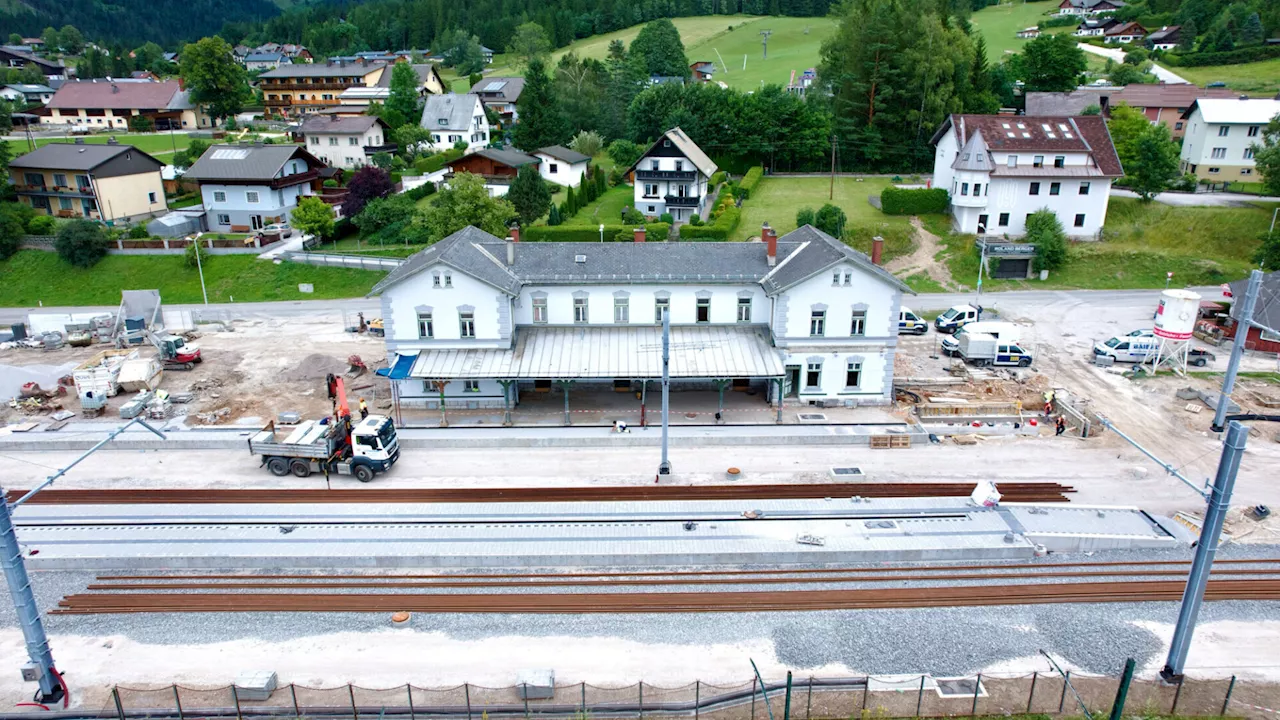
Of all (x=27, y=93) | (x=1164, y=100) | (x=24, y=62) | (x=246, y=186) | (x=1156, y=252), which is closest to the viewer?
(x=1156, y=252)

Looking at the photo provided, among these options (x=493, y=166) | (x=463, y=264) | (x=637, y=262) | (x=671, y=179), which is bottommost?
(x=637, y=262)

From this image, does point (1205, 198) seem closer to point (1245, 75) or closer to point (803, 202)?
point (803, 202)

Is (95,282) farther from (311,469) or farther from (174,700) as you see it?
(174,700)

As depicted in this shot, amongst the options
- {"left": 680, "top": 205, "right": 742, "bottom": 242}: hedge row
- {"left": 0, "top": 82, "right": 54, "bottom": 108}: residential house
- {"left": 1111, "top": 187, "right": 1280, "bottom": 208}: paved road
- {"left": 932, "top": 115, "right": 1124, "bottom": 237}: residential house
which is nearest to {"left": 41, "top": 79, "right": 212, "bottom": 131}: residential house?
{"left": 0, "top": 82, "right": 54, "bottom": 108}: residential house

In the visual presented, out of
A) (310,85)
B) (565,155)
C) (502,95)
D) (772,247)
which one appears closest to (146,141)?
(310,85)

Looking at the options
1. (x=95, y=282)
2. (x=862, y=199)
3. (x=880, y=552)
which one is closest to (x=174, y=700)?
(x=880, y=552)

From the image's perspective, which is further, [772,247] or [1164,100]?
[1164,100]

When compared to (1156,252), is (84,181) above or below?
above

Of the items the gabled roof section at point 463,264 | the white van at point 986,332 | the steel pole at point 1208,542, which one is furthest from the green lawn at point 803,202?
the steel pole at point 1208,542
